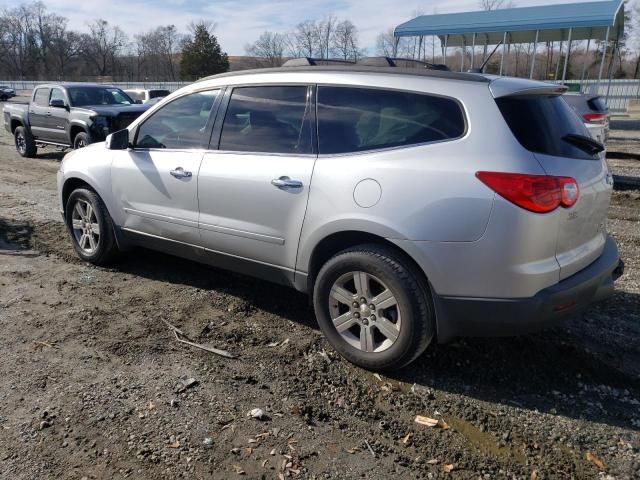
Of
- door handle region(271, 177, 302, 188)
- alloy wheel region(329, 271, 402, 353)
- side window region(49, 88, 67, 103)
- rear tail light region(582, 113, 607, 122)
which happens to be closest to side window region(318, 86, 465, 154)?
door handle region(271, 177, 302, 188)

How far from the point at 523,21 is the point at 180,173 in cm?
2111

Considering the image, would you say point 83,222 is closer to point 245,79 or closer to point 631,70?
point 245,79

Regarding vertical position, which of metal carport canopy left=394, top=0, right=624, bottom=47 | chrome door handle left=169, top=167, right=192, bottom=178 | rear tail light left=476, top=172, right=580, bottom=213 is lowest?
chrome door handle left=169, top=167, right=192, bottom=178

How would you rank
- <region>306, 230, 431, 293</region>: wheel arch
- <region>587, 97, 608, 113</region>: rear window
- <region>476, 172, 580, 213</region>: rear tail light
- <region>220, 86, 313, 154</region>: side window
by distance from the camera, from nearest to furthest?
<region>476, 172, 580, 213</region>: rear tail light → <region>306, 230, 431, 293</region>: wheel arch → <region>220, 86, 313, 154</region>: side window → <region>587, 97, 608, 113</region>: rear window

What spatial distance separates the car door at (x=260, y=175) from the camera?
3.61 metres

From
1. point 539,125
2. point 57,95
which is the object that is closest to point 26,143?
point 57,95

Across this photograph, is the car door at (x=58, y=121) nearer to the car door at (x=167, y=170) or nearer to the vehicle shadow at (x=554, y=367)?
the car door at (x=167, y=170)

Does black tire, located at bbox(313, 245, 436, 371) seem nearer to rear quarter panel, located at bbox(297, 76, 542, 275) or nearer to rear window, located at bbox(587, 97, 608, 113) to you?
rear quarter panel, located at bbox(297, 76, 542, 275)

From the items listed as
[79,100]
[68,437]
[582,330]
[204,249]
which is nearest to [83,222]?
[204,249]

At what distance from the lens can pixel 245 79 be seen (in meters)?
4.09

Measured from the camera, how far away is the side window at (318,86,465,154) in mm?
3133

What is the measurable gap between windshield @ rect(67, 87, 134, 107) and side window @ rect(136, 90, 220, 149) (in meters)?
8.70

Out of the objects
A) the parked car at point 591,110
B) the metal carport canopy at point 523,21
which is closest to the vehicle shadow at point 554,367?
the parked car at point 591,110

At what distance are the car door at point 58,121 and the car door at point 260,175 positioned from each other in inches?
372
